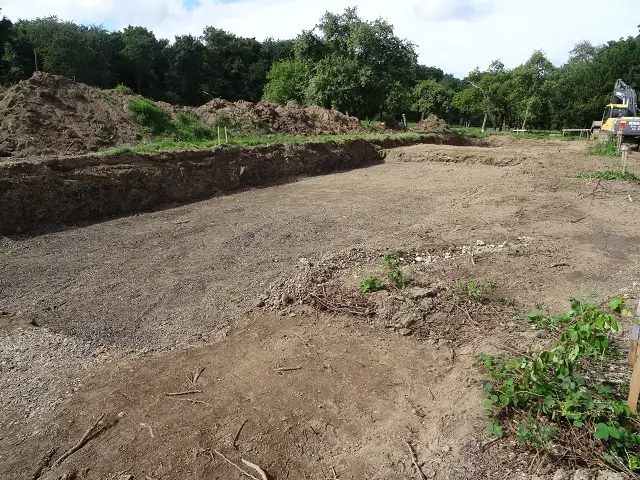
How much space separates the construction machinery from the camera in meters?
19.0

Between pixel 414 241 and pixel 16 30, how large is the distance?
39.4 m

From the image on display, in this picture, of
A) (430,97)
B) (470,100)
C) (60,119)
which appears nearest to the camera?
(60,119)

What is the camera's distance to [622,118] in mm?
19391

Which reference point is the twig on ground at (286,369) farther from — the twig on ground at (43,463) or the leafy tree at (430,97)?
the leafy tree at (430,97)

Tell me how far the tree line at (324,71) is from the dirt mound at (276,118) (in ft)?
4.87

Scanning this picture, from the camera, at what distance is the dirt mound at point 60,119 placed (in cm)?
1355

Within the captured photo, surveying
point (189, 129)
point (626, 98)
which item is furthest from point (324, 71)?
point (626, 98)

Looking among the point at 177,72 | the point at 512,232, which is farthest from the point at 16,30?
the point at 512,232

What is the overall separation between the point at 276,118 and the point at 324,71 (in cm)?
428

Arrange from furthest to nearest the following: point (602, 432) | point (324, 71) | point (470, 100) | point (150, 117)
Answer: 1. point (470, 100)
2. point (324, 71)
3. point (150, 117)
4. point (602, 432)

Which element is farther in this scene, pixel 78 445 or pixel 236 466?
pixel 78 445

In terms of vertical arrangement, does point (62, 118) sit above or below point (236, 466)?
above

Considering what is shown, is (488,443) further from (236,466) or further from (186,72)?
(186,72)

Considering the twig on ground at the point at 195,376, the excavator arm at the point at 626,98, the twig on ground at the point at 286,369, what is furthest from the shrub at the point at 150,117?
the excavator arm at the point at 626,98
